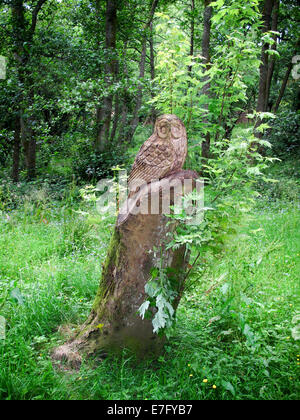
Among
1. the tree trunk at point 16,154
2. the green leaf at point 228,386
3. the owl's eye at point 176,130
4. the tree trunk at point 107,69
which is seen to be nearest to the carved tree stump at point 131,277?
the owl's eye at point 176,130

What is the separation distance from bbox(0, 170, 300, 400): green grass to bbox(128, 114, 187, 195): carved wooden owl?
79 cm

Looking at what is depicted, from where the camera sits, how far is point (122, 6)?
10.5m

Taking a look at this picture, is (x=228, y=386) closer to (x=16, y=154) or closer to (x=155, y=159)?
(x=155, y=159)

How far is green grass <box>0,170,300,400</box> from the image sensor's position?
99.6 inches

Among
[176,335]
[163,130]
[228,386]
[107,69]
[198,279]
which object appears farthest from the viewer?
[107,69]

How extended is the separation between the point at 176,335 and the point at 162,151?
1672mm

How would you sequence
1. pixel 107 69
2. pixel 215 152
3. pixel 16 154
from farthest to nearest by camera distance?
pixel 16 154 < pixel 107 69 < pixel 215 152

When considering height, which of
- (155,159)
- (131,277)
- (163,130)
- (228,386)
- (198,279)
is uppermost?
(163,130)

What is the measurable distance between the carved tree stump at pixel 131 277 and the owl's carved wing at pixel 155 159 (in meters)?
0.08

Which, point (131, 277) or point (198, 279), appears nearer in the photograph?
point (131, 277)

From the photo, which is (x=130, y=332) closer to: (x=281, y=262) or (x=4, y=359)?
(x=4, y=359)

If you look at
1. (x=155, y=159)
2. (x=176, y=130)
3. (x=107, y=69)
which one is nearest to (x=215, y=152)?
(x=176, y=130)

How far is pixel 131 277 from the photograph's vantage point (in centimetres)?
274

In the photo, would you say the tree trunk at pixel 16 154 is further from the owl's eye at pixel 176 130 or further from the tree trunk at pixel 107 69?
the owl's eye at pixel 176 130
